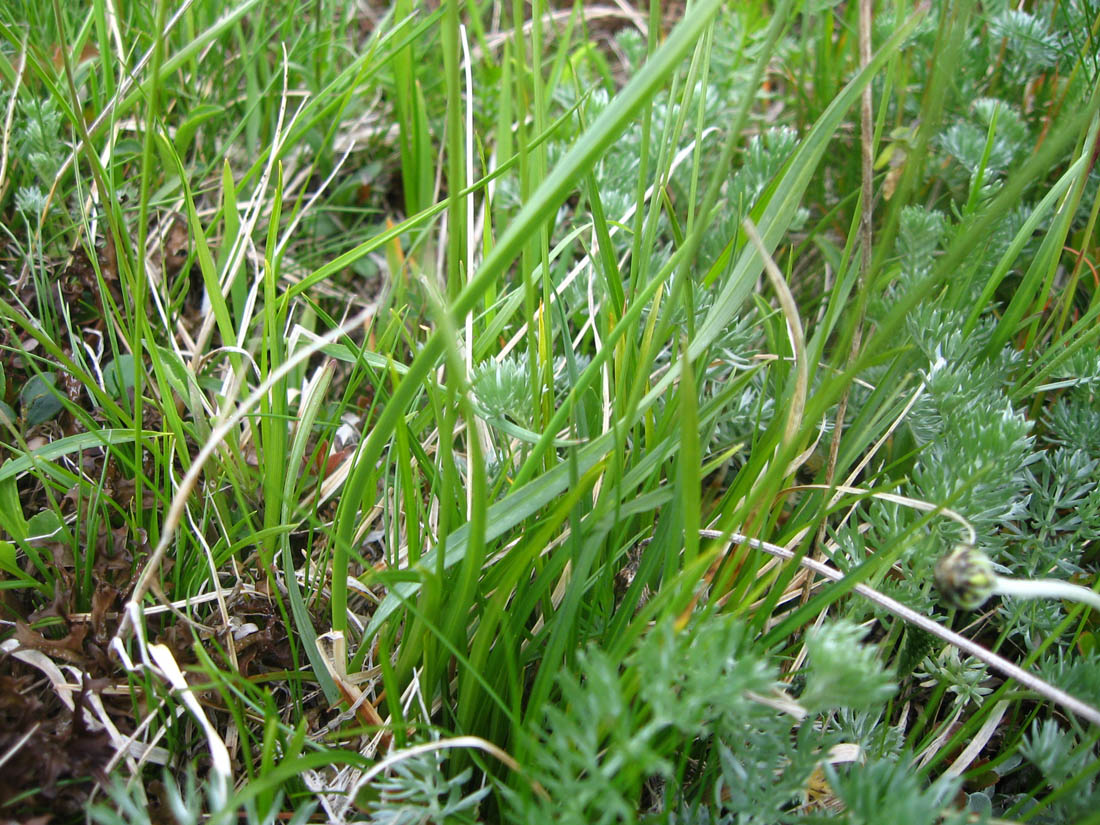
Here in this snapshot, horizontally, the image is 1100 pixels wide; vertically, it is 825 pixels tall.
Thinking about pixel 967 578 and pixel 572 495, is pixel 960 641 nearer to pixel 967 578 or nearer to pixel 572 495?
pixel 967 578

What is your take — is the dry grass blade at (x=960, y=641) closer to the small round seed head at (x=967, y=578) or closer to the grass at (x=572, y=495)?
the grass at (x=572, y=495)

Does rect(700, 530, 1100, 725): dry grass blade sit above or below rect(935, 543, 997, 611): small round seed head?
below

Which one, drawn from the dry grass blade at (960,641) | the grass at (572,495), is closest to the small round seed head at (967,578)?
the grass at (572,495)

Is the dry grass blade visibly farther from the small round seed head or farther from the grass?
the small round seed head

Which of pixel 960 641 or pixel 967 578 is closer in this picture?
pixel 967 578

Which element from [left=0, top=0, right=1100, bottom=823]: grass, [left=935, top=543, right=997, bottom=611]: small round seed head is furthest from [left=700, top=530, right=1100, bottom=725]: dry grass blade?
[left=935, top=543, right=997, bottom=611]: small round seed head

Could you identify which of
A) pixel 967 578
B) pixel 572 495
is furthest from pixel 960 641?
pixel 572 495

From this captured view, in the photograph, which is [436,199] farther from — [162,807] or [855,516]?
[162,807]
